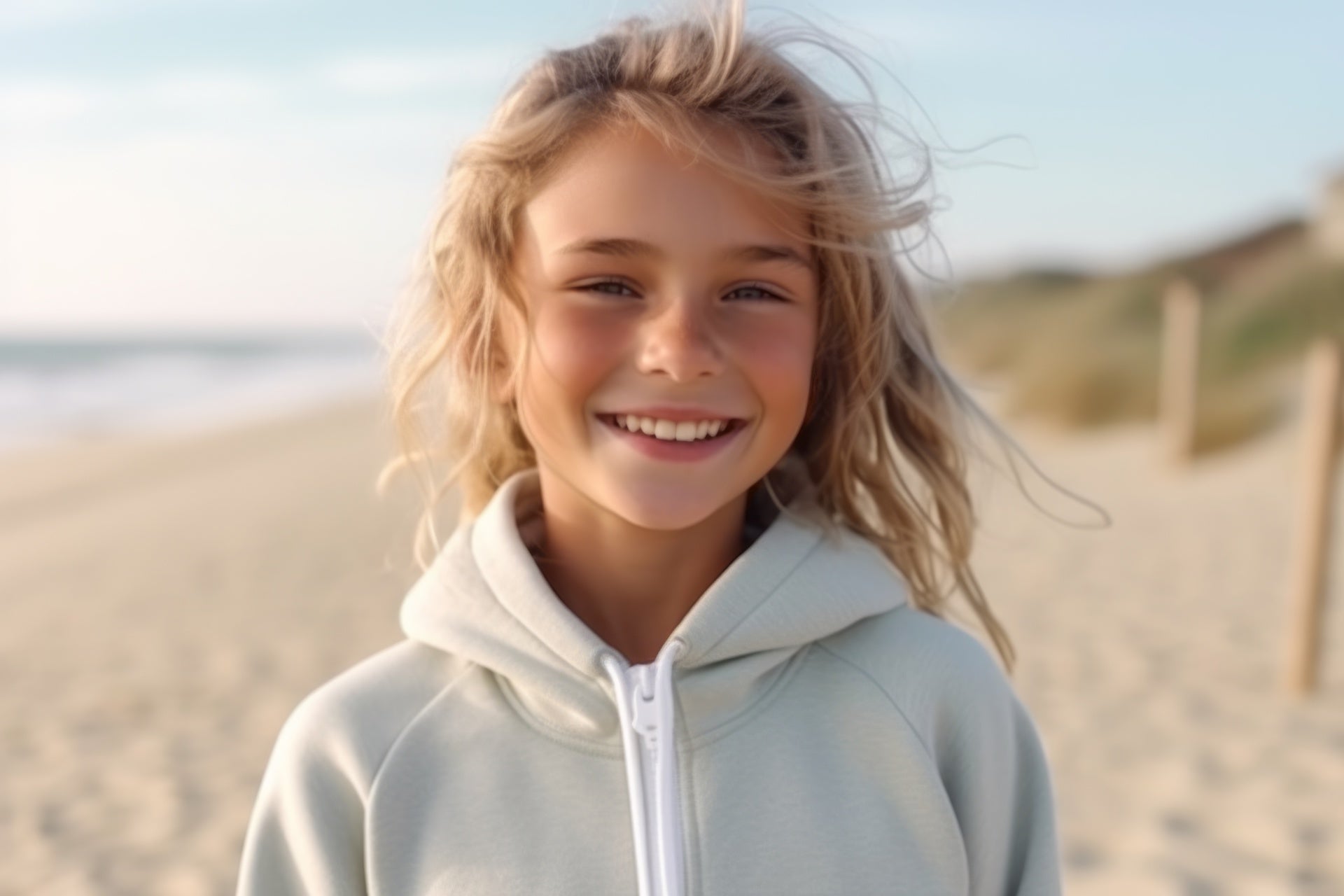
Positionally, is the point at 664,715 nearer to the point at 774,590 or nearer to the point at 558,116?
the point at 774,590

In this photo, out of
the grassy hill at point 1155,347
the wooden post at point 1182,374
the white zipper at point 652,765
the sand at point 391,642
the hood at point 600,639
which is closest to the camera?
the white zipper at point 652,765

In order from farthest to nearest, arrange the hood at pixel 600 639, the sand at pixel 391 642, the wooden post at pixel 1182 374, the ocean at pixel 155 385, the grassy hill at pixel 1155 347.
A: the ocean at pixel 155 385, the grassy hill at pixel 1155 347, the wooden post at pixel 1182 374, the sand at pixel 391 642, the hood at pixel 600 639

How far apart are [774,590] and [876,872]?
1.18 feet

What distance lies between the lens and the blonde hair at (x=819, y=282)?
5.71ft

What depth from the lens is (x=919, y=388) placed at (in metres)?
2.01

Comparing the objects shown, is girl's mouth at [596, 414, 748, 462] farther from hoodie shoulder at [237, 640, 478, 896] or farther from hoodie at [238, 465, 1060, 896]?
hoodie shoulder at [237, 640, 478, 896]

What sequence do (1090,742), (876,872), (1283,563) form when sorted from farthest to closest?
1. (1283,563)
2. (1090,742)
3. (876,872)

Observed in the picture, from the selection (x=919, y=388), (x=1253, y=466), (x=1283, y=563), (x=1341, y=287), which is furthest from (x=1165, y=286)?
(x=919, y=388)

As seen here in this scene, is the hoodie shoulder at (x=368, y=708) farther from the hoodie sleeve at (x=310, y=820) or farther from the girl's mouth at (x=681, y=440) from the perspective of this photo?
the girl's mouth at (x=681, y=440)

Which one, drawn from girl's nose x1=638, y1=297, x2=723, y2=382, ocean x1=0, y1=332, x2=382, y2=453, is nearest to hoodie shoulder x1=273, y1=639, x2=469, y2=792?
girl's nose x1=638, y1=297, x2=723, y2=382

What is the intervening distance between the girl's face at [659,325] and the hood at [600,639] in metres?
0.13

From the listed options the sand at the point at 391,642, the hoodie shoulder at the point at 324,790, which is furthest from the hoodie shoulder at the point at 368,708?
the sand at the point at 391,642

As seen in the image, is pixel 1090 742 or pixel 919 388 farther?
pixel 1090 742

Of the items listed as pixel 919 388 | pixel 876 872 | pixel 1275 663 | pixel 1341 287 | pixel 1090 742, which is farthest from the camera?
pixel 1341 287
